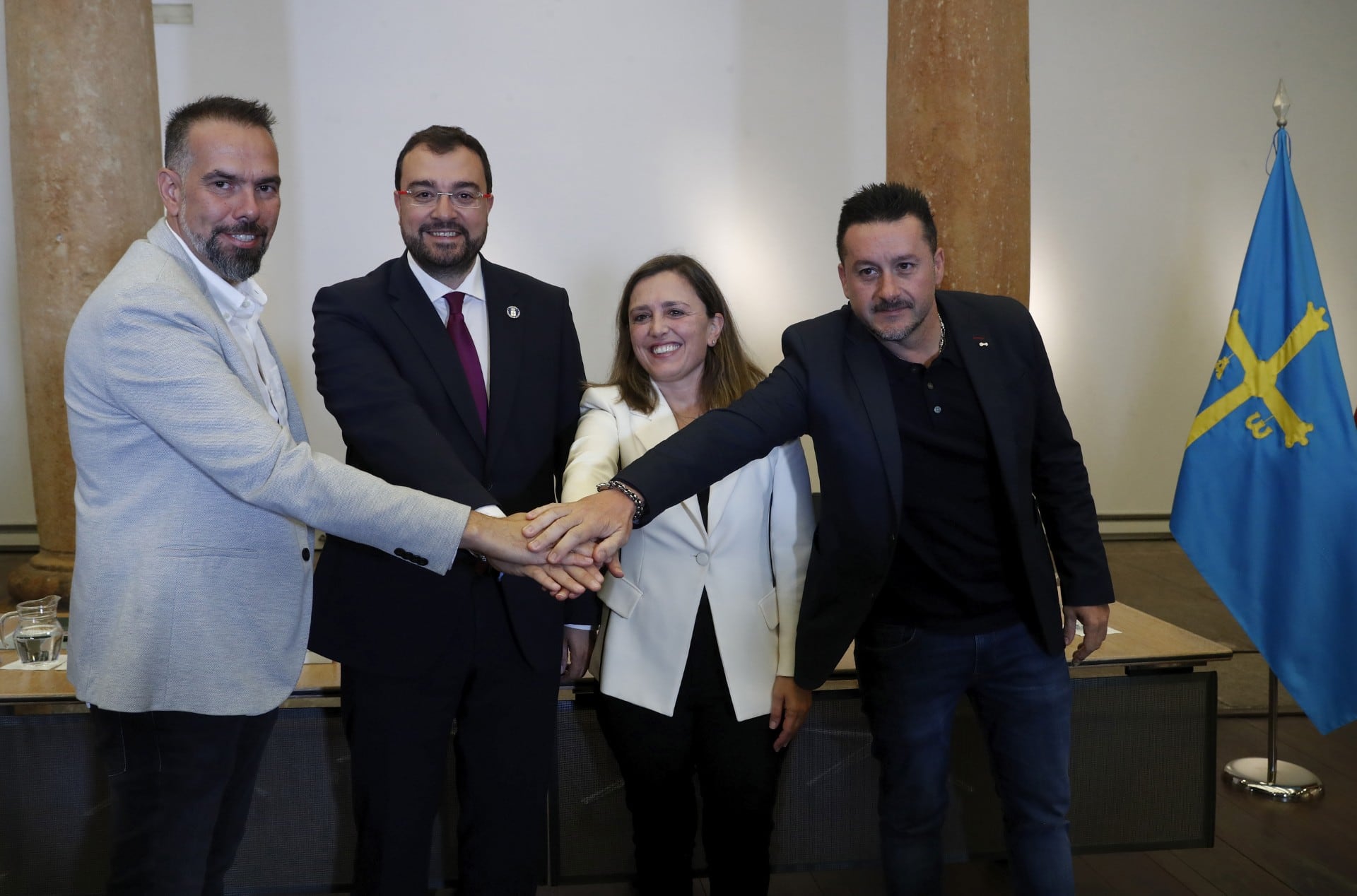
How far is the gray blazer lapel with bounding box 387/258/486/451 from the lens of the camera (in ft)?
6.54

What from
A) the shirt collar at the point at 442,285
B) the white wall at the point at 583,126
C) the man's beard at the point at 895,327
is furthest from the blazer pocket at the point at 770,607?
the white wall at the point at 583,126

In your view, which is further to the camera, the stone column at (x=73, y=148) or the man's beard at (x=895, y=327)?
the stone column at (x=73, y=148)

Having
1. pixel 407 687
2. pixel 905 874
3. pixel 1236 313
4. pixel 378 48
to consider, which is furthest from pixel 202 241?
pixel 378 48

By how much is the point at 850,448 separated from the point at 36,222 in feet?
11.9

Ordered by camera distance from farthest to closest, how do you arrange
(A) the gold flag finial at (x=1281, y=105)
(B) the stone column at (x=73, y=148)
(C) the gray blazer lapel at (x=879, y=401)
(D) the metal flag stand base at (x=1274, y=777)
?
(B) the stone column at (x=73, y=148) < (A) the gold flag finial at (x=1281, y=105) < (D) the metal flag stand base at (x=1274, y=777) < (C) the gray blazer lapel at (x=879, y=401)

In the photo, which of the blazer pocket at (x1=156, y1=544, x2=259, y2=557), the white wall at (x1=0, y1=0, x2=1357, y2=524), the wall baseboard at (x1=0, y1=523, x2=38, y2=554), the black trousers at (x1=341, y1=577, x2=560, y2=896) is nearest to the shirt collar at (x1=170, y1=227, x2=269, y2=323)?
the blazer pocket at (x1=156, y1=544, x2=259, y2=557)

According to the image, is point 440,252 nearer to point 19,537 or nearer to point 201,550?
point 201,550

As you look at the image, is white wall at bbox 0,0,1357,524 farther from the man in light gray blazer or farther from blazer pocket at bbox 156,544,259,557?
blazer pocket at bbox 156,544,259,557

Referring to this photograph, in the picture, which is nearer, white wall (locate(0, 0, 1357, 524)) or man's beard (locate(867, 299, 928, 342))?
man's beard (locate(867, 299, 928, 342))

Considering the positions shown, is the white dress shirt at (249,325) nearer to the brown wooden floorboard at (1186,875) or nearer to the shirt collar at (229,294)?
the shirt collar at (229,294)

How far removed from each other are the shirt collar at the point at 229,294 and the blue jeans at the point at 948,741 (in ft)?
4.36

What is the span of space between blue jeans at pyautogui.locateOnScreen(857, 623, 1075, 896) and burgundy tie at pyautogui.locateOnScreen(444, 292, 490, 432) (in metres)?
0.91

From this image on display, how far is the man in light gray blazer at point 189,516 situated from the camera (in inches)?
63.7

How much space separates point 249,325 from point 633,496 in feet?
2.46
